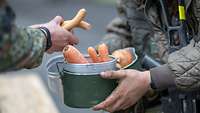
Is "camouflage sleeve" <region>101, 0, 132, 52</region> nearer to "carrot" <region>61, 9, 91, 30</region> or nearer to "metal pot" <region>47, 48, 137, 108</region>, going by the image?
"carrot" <region>61, 9, 91, 30</region>

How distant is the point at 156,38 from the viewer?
3564mm

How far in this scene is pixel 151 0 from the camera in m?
3.50

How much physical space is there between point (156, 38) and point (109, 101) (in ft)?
1.78

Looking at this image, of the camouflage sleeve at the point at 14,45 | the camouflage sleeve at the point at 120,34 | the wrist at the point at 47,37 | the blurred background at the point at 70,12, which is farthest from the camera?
the blurred background at the point at 70,12

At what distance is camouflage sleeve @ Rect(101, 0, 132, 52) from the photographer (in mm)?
→ 3965

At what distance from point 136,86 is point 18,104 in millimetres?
2936

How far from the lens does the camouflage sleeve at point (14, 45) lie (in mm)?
2336

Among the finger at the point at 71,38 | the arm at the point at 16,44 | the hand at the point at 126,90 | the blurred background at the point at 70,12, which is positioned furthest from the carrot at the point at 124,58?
the blurred background at the point at 70,12

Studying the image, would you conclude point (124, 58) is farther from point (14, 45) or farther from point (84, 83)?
point (14, 45)

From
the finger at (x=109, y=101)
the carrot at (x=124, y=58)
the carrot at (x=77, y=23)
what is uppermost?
the carrot at (x=77, y=23)

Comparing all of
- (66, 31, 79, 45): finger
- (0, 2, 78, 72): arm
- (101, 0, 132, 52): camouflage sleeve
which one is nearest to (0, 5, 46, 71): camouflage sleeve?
(0, 2, 78, 72): arm

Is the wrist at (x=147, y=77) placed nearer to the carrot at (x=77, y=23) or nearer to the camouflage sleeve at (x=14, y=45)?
the carrot at (x=77, y=23)

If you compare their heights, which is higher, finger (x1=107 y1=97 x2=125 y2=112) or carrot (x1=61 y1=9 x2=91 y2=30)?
carrot (x1=61 y1=9 x2=91 y2=30)

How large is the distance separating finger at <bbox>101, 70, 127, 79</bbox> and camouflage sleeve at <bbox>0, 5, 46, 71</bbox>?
49cm
